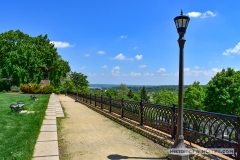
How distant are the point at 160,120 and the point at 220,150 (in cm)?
249

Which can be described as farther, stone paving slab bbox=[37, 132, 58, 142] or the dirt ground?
stone paving slab bbox=[37, 132, 58, 142]

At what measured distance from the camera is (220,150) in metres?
4.28

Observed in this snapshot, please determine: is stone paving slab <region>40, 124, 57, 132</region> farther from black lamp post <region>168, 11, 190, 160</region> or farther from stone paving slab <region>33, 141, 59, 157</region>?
black lamp post <region>168, 11, 190, 160</region>

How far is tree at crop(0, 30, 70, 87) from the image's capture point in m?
35.5

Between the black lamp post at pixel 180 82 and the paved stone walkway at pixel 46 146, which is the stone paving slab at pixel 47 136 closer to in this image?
the paved stone walkway at pixel 46 146

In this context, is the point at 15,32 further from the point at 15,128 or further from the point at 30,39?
the point at 15,128

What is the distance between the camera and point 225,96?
27766 millimetres

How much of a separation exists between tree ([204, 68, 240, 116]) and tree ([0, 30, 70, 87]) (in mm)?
29924

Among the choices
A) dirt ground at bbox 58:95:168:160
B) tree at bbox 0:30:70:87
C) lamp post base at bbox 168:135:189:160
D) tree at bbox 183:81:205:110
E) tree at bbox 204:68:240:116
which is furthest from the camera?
tree at bbox 183:81:205:110

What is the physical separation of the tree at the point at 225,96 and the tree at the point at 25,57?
98.2 ft

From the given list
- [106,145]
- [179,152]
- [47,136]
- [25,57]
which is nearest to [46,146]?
[47,136]

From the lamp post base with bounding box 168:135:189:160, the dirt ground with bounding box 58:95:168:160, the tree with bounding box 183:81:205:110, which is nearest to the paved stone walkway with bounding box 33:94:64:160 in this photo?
the dirt ground with bounding box 58:95:168:160

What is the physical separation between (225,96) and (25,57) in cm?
3292

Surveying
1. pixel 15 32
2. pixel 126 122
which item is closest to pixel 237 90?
pixel 126 122
